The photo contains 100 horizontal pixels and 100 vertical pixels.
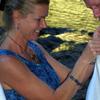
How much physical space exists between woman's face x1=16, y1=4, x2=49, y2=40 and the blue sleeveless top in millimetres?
183

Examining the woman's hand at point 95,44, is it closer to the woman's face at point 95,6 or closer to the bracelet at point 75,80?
the woman's face at point 95,6

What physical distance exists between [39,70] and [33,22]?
1.39 feet

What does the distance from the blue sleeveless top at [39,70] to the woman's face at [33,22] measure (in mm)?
183

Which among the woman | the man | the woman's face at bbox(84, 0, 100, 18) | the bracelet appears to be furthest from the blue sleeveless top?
the woman's face at bbox(84, 0, 100, 18)

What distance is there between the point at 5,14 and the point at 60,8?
27.4 ft

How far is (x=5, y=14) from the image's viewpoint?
10.3ft

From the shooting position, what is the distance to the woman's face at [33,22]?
3.03 meters

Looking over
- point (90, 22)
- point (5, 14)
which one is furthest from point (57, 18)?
point (5, 14)

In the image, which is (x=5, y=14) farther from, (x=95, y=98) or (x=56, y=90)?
(x=95, y=98)

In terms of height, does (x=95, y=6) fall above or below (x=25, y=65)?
above

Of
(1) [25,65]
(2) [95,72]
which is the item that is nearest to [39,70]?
(1) [25,65]

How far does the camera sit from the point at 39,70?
3279 mm

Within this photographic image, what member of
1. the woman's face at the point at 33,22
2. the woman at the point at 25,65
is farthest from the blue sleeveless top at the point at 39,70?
the woman's face at the point at 33,22

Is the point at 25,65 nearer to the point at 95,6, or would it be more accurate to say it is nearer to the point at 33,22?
the point at 33,22
